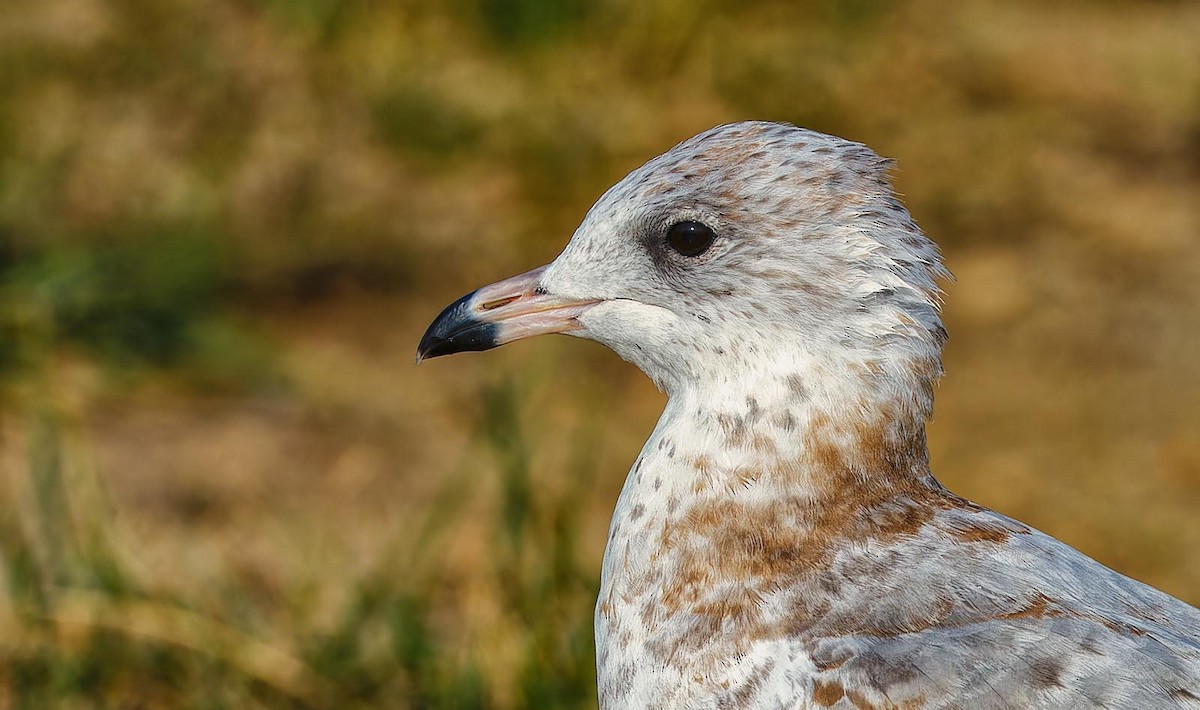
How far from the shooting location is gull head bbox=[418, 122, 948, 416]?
7.01ft

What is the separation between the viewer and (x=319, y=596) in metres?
3.74

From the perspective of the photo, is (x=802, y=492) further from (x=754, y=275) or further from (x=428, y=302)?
(x=428, y=302)

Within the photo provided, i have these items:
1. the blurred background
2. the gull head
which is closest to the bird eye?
the gull head

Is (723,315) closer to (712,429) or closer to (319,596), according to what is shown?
(712,429)

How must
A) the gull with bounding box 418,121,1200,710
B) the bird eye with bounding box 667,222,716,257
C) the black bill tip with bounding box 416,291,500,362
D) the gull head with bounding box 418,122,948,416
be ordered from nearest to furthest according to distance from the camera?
the gull with bounding box 418,121,1200,710 → the gull head with bounding box 418,122,948,416 → the bird eye with bounding box 667,222,716,257 → the black bill tip with bounding box 416,291,500,362

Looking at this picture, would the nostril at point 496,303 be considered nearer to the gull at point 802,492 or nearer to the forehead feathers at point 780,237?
the gull at point 802,492

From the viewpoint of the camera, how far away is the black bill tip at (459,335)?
239 centimetres

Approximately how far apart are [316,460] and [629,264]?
2.82 m

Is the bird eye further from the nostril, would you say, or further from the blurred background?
the blurred background

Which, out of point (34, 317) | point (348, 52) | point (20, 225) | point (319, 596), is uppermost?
point (348, 52)

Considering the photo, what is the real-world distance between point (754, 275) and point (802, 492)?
12.6 inches

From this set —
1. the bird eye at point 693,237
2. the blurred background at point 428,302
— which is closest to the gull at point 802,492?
the bird eye at point 693,237

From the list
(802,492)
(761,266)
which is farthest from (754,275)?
(802,492)

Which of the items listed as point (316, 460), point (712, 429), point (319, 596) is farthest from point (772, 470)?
point (316, 460)
